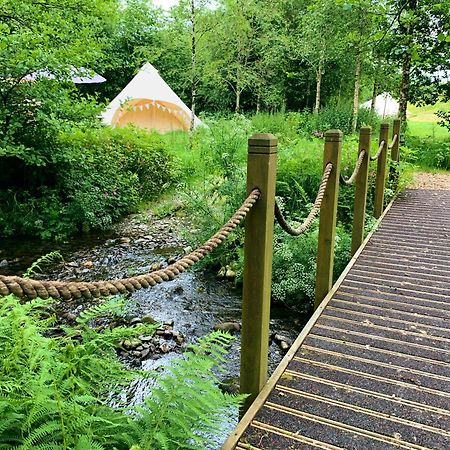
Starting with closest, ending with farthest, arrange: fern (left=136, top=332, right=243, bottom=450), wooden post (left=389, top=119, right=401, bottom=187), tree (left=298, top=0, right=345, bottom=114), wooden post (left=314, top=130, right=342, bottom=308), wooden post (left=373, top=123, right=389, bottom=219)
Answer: fern (left=136, top=332, right=243, bottom=450) < wooden post (left=314, top=130, right=342, bottom=308) < wooden post (left=373, top=123, right=389, bottom=219) < wooden post (left=389, top=119, right=401, bottom=187) < tree (left=298, top=0, right=345, bottom=114)

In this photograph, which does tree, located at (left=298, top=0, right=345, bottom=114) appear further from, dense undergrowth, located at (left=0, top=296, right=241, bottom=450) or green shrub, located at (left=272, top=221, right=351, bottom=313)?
dense undergrowth, located at (left=0, top=296, right=241, bottom=450)

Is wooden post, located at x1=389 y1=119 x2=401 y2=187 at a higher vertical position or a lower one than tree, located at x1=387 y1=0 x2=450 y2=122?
lower

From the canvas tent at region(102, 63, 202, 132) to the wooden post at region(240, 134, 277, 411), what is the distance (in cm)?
1415

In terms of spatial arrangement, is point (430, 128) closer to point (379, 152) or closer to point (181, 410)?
point (379, 152)

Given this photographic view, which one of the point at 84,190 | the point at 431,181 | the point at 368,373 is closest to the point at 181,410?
the point at 368,373

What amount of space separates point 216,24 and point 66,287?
1538 cm

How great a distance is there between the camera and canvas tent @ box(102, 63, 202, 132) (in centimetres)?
1642

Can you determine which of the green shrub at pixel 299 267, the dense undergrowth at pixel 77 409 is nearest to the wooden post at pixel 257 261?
the dense undergrowth at pixel 77 409

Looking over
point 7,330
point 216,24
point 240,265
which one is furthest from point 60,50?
point 216,24

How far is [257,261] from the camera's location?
2.30 metres

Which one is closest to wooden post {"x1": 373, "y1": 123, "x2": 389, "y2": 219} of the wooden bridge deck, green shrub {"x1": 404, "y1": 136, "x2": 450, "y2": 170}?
the wooden bridge deck

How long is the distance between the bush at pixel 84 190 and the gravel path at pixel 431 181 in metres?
5.65

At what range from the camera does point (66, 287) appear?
51.4 inches

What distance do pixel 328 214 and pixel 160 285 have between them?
291 centimetres
